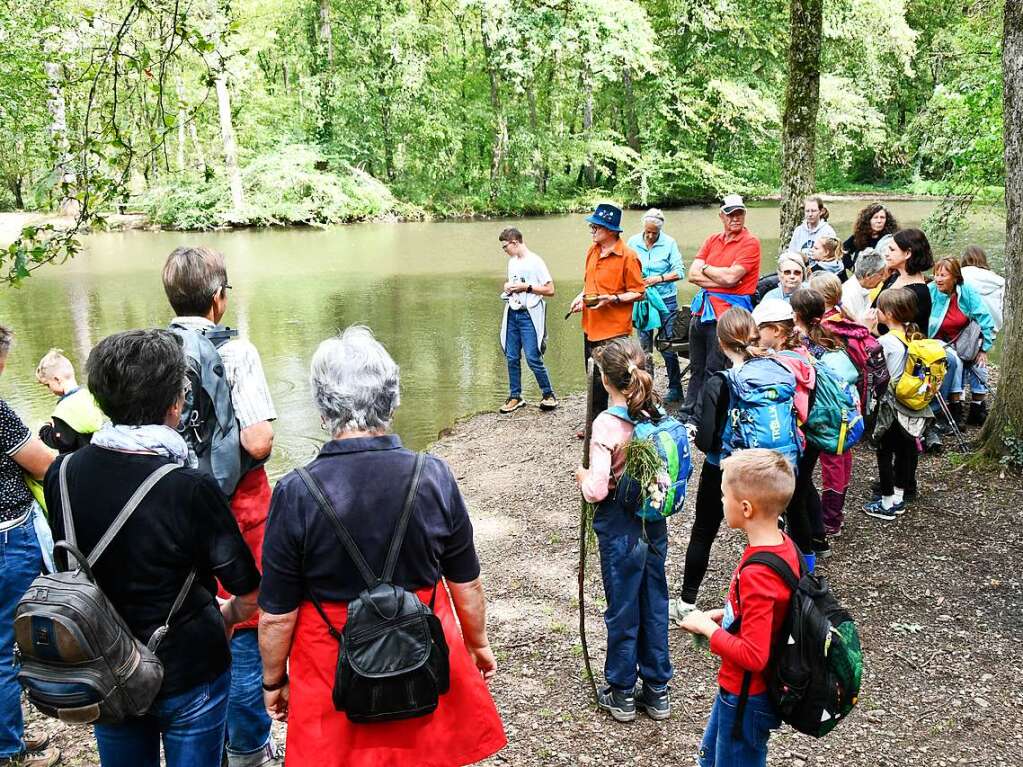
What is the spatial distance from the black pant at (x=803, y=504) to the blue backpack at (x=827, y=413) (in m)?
0.09

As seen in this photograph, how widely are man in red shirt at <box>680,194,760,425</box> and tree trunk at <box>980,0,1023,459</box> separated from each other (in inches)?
73.4

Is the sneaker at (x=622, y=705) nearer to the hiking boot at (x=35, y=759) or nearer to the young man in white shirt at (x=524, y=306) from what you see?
the hiking boot at (x=35, y=759)

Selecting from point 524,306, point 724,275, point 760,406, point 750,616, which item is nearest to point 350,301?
point 524,306

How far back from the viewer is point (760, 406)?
4164 millimetres

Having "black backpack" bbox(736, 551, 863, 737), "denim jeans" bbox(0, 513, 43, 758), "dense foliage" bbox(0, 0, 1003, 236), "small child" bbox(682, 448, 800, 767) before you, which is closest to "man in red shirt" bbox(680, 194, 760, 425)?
"small child" bbox(682, 448, 800, 767)

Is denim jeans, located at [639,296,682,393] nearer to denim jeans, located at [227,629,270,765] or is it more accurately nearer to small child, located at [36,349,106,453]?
small child, located at [36,349,106,453]

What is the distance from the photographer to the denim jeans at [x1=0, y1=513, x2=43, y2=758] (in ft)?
11.4

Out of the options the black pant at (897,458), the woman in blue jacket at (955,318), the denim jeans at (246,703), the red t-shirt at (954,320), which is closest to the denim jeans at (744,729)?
the denim jeans at (246,703)

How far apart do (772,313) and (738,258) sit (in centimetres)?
267

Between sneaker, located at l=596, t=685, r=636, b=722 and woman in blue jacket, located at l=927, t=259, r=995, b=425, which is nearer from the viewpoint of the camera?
sneaker, located at l=596, t=685, r=636, b=722

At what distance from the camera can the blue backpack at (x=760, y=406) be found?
163 inches

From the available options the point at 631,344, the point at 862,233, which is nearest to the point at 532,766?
the point at 631,344

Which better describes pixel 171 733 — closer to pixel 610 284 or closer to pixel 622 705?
pixel 622 705

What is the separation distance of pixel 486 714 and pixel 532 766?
1335 millimetres
